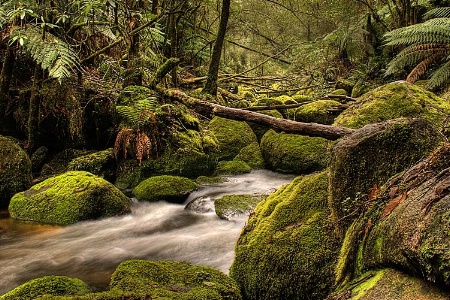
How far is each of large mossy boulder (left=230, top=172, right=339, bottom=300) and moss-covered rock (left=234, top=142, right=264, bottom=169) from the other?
16.5 ft

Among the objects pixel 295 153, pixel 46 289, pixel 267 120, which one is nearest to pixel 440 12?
pixel 295 153

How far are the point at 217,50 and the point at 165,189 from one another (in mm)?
3629

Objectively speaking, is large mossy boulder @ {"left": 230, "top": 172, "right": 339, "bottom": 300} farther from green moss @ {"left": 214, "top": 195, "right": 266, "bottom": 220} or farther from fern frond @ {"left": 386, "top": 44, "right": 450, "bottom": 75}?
fern frond @ {"left": 386, "top": 44, "right": 450, "bottom": 75}

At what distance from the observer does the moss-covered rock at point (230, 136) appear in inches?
348

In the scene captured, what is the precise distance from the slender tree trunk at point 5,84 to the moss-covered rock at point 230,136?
170 inches

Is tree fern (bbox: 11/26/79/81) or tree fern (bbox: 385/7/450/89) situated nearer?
tree fern (bbox: 11/26/79/81)

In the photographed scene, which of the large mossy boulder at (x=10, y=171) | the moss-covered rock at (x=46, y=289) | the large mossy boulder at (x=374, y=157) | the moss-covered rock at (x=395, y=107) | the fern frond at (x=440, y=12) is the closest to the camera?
the large mossy boulder at (x=374, y=157)

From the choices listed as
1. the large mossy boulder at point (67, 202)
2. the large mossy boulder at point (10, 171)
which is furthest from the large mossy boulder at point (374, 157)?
the large mossy boulder at point (10, 171)

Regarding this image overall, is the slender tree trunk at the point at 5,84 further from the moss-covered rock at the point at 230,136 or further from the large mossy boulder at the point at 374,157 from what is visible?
the large mossy boulder at the point at 374,157

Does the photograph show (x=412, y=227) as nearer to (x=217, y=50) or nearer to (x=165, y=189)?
(x=165, y=189)

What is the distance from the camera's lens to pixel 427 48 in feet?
30.0

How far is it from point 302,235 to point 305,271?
0.89 feet

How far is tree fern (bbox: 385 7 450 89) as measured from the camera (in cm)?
786

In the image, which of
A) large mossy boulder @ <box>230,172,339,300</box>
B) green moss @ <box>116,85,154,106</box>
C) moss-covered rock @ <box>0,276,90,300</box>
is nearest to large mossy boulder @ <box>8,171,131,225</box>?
green moss @ <box>116,85,154,106</box>
